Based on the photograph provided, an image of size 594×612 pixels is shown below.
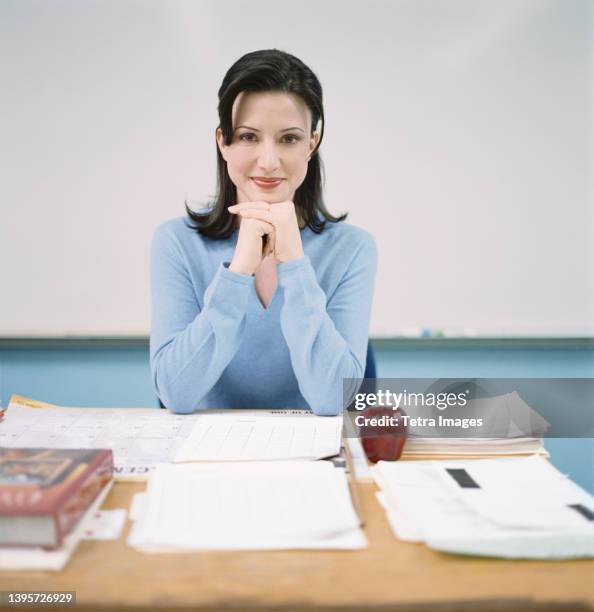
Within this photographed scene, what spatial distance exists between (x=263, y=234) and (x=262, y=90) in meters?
0.34

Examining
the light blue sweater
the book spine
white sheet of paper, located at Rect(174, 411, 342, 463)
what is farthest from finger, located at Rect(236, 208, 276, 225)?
the book spine

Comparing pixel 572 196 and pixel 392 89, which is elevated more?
pixel 392 89

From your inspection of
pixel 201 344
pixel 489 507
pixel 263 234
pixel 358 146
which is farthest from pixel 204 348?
pixel 358 146

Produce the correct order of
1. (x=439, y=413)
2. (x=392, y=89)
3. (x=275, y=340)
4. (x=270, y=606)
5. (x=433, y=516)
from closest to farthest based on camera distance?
(x=270, y=606) → (x=433, y=516) → (x=439, y=413) → (x=275, y=340) → (x=392, y=89)

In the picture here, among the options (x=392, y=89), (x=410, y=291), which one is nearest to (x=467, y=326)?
(x=410, y=291)

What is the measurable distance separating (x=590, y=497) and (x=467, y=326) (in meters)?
A: 1.35

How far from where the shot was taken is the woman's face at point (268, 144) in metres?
1.28

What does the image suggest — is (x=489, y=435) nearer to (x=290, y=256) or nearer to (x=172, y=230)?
(x=290, y=256)

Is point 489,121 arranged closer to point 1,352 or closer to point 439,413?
point 439,413

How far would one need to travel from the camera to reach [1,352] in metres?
2.00

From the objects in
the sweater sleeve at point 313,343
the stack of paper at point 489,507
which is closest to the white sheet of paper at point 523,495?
the stack of paper at point 489,507

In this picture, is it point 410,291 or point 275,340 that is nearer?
point 275,340

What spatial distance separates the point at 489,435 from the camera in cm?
89

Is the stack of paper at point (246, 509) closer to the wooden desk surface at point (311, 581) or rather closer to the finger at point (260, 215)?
the wooden desk surface at point (311, 581)
